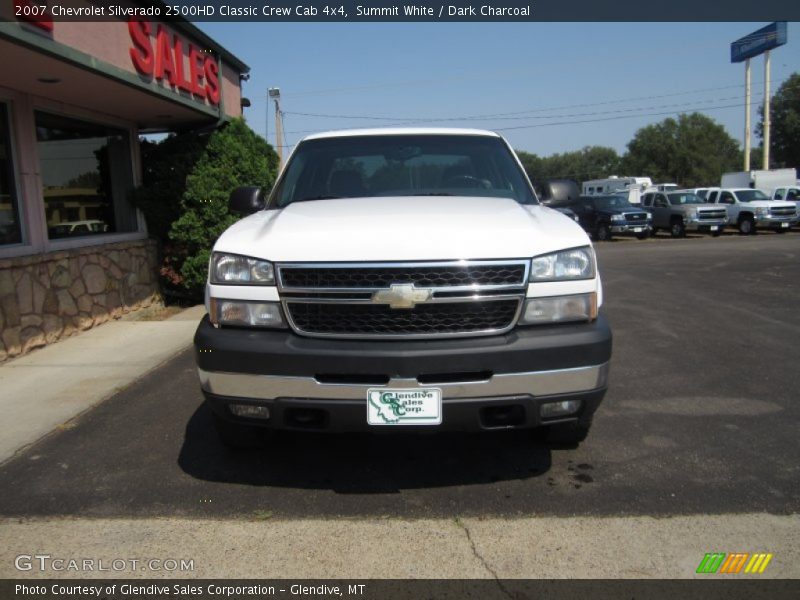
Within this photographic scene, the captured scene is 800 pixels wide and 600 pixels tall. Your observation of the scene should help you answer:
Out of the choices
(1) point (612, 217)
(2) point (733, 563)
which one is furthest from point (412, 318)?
(1) point (612, 217)

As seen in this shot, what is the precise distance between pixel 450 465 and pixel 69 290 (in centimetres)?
564

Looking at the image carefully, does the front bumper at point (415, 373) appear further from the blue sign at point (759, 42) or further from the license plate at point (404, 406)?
the blue sign at point (759, 42)

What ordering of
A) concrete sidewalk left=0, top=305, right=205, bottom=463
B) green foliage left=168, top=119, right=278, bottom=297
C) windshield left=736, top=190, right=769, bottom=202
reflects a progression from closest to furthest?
1. concrete sidewalk left=0, top=305, right=205, bottom=463
2. green foliage left=168, top=119, right=278, bottom=297
3. windshield left=736, top=190, right=769, bottom=202

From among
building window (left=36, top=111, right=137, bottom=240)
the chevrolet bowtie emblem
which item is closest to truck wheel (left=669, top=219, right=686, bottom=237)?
building window (left=36, top=111, right=137, bottom=240)

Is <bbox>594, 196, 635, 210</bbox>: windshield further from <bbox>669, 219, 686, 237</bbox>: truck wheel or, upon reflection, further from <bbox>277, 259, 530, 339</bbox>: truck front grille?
<bbox>277, 259, 530, 339</bbox>: truck front grille

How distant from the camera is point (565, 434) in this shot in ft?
12.1

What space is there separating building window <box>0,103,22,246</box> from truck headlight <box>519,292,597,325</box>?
603 centimetres

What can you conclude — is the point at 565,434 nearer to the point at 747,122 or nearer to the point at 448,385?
the point at 448,385

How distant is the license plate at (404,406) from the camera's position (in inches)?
115

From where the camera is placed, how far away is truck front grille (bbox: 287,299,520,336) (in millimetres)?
3002

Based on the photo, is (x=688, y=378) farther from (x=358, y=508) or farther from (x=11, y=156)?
(x=11, y=156)

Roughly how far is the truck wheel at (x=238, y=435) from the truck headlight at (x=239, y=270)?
2.60 ft

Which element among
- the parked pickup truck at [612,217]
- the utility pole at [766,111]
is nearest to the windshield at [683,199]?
the parked pickup truck at [612,217]
